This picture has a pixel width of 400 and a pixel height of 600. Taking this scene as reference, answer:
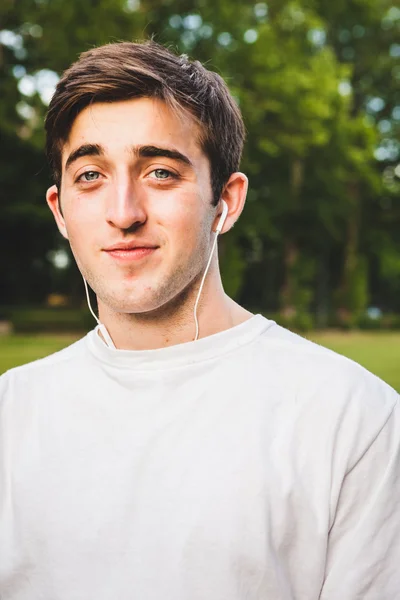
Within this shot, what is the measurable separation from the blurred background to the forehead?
17.6 ft

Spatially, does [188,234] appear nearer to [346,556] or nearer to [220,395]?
[220,395]

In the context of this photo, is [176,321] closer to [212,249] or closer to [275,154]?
[212,249]

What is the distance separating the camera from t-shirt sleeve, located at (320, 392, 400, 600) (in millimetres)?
1799

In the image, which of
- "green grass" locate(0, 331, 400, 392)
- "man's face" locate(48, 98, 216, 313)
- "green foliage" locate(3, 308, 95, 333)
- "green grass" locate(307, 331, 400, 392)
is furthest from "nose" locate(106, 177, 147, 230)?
"green foliage" locate(3, 308, 95, 333)

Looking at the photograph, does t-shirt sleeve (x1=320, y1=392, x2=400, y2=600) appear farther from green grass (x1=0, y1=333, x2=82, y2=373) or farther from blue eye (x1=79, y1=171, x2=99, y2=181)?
green grass (x1=0, y1=333, x2=82, y2=373)

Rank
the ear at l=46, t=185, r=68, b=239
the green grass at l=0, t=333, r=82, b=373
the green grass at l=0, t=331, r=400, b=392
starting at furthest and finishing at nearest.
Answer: the green grass at l=0, t=333, r=82, b=373 → the green grass at l=0, t=331, r=400, b=392 → the ear at l=46, t=185, r=68, b=239

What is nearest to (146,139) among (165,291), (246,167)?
(165,291)

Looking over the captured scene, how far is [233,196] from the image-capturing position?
89.0 inches

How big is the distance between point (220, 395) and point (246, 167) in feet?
76.2

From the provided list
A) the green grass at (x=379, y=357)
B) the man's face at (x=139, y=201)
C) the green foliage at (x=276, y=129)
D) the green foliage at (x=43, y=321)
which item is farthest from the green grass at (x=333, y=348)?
the man's face at (x=139, y=201)

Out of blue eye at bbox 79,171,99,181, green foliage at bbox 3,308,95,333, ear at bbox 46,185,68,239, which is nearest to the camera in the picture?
blue eye at bbox 79,171,99,181

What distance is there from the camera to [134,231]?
6.64 feet

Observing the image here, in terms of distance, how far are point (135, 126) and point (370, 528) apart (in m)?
1.13

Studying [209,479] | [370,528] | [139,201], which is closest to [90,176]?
[139,201]
